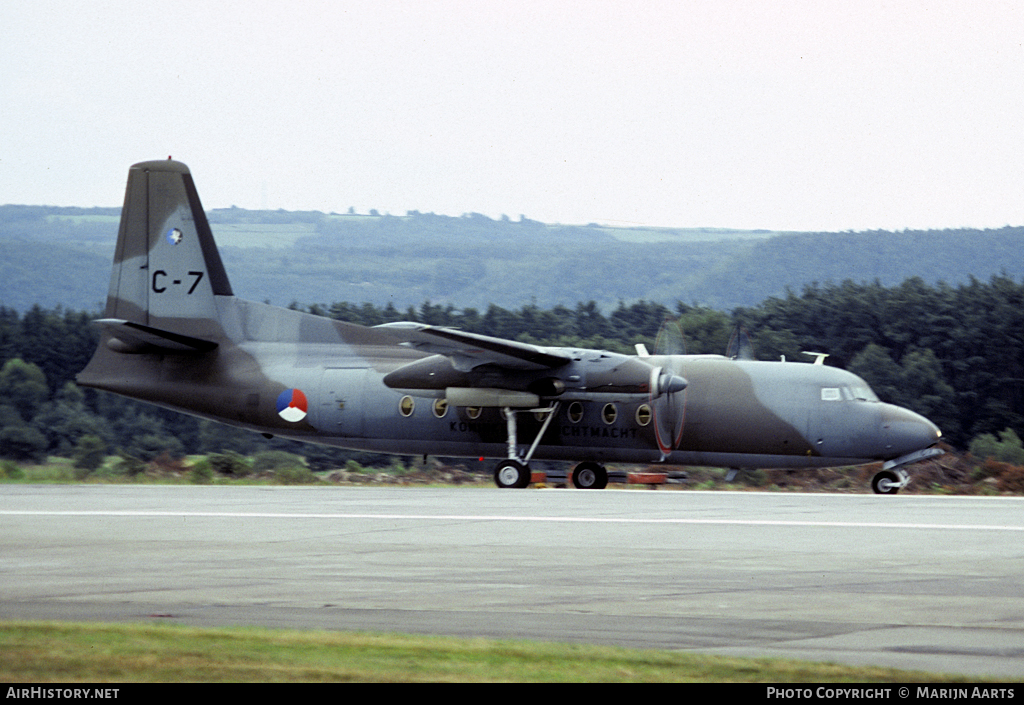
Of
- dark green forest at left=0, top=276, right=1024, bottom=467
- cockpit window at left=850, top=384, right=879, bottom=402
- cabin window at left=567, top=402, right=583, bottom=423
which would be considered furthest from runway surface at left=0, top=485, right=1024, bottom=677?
dark green forest at left=0, top=276, right=1024, bottom=467

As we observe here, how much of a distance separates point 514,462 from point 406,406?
3.35 meters

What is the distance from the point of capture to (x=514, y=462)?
1121 inches

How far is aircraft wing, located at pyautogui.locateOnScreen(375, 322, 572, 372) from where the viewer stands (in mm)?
26297

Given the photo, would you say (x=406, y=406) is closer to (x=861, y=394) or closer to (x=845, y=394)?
(x=845, y=394)

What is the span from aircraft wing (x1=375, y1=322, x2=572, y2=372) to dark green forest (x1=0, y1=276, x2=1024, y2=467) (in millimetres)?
29372

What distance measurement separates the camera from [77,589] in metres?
9.98

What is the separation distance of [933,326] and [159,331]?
5813 centimetres

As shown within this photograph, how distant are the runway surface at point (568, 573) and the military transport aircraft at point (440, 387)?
802cm

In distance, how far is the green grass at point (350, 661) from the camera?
21.5 feet

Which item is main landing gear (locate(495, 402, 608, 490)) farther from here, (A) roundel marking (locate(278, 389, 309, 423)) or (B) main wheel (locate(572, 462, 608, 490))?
(A) roundel marking (locate(278, 389, 309, 423))

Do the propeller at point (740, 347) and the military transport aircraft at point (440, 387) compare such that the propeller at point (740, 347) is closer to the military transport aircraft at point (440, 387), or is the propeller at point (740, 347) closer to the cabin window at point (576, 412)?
the military transport aircraft at point (440, 387)

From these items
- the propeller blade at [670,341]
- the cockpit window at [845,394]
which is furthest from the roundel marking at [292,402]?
the cockpit window at [845,394]

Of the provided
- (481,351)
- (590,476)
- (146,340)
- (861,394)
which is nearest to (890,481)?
(861,394)
